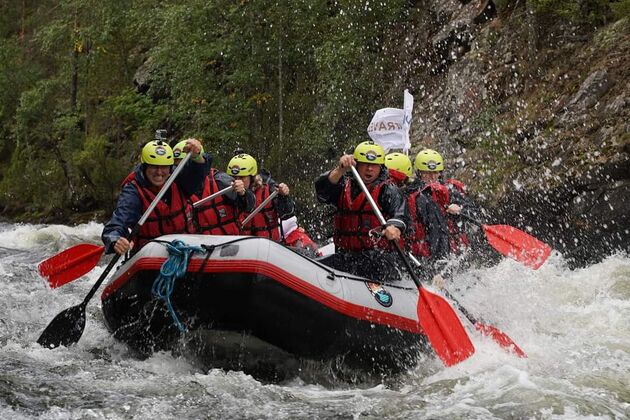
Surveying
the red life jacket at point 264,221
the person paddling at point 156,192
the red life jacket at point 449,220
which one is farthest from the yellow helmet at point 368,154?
the red life jacket at point 264,221

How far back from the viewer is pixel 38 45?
30.5 metres

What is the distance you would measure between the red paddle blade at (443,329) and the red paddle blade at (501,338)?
41cm

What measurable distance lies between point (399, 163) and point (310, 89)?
1038 centimetres

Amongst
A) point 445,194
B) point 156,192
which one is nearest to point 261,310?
point 156,192

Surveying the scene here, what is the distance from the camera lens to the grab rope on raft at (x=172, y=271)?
585cm

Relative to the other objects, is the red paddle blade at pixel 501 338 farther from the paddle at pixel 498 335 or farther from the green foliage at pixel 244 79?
the green foliage at pixel 244 79

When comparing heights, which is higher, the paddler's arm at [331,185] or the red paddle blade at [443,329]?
the paddler's arm at [331,185]

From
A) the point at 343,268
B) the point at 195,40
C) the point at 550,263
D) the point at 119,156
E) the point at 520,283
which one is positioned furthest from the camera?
the point at 119,156

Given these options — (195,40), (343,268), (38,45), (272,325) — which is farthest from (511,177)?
(38,45)

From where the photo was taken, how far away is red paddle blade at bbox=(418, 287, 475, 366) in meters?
6.14

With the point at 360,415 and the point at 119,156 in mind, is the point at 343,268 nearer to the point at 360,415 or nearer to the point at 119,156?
the point at 360,415

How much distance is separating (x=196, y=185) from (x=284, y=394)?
7.39 feet

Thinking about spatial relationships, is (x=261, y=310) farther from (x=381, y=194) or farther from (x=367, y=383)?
(x=381, y=194)

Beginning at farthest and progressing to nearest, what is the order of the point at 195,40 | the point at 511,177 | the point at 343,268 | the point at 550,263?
the point at 195,40
the point at 511,177
the point at 550,263
the point at 343,268
